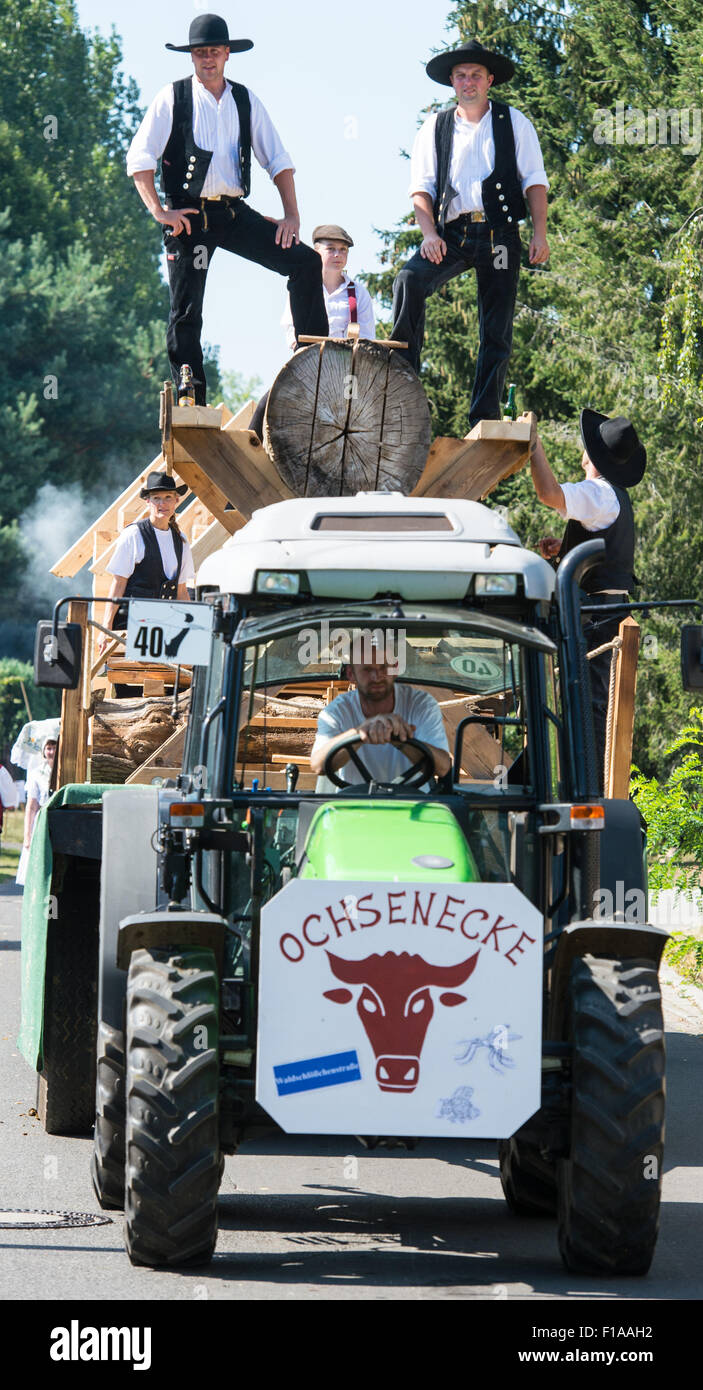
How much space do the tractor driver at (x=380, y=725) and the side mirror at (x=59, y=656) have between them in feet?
3.13

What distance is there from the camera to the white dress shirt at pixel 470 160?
33.4 ft

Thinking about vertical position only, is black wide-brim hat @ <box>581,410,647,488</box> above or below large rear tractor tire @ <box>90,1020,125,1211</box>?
above

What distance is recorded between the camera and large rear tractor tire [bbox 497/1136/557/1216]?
300 inches

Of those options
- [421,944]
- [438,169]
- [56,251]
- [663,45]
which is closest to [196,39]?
[438,169]

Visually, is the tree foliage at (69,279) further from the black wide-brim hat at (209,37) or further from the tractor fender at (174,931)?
the tractor fender at (174,931)

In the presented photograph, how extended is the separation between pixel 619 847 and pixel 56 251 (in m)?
56.9

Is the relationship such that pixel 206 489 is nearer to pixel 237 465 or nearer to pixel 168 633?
pixel 237 465

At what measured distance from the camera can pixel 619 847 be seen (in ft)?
26.6

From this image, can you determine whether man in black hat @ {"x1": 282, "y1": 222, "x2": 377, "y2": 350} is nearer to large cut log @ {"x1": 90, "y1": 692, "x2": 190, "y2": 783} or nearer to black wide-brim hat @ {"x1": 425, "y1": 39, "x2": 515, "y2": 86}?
black wide-brim hat @ {"x1": 425, "y1": 39, "x2": 515, "y2": 86}

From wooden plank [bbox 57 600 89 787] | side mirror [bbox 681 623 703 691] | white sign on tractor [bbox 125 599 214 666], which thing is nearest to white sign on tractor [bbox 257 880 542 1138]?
white sign on tractor [bbox 125 599 214 666]

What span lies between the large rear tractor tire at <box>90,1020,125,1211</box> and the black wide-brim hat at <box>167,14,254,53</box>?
5375 millimetres

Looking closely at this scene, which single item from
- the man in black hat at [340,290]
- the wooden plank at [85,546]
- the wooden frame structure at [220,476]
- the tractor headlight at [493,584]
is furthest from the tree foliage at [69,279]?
the tractor headlight at [493,584]

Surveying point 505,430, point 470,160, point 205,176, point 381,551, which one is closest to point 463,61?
point 470,160
